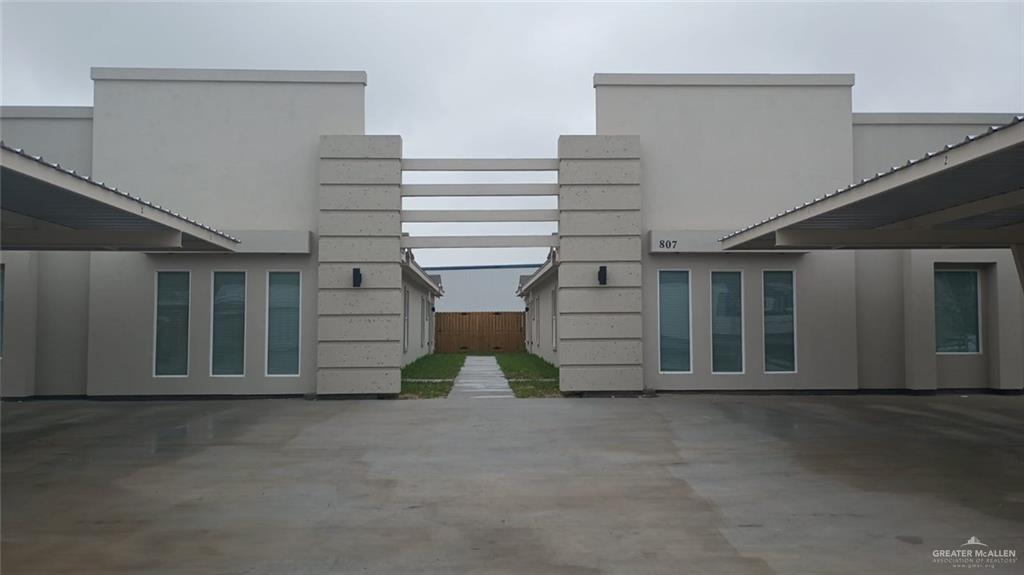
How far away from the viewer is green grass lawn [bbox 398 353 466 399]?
14959 mm

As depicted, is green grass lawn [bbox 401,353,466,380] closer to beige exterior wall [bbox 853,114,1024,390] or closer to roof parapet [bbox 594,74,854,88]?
roof parapet [bbox 594,74,854,88]

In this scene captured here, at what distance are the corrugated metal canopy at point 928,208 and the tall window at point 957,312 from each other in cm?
384

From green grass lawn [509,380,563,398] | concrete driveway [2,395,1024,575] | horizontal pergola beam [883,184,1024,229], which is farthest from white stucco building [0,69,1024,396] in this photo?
horizontal pergola beam [883,184,1024,229]

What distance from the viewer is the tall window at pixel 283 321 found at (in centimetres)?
1457

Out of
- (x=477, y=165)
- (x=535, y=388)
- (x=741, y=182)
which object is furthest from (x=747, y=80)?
(x=535, y=388)

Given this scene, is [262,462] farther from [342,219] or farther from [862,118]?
[862,118]

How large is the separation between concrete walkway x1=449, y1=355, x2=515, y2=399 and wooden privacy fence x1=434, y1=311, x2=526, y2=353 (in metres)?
11.1

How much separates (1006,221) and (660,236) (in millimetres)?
5558

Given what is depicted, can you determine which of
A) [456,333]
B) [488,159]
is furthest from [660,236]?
[456,333]

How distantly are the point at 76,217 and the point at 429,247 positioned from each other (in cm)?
618

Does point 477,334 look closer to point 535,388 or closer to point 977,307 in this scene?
point 535,388

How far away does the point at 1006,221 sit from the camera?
1120 centimetres

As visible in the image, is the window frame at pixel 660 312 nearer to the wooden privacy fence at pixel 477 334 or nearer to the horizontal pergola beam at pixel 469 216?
the horizontal pergola beam at pixel 469 216

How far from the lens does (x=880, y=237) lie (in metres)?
11.6
